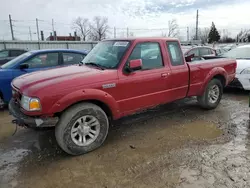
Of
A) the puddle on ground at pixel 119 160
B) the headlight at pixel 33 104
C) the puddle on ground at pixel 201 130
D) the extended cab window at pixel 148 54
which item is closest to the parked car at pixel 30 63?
the puddle on ground at pixel 119 160

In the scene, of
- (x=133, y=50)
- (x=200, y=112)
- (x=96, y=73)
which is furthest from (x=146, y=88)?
(x=200, y=112)

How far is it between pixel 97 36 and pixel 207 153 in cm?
5423

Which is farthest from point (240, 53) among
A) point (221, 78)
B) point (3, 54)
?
point (3, 54)

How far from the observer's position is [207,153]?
3.48 metres

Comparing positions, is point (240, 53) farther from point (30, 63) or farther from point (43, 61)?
point (30, 63)

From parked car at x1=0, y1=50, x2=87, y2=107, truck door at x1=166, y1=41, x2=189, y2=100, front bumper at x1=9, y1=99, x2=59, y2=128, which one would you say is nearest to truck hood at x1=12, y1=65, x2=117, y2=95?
front bumper at x1=9, y1=99, x2=59, y2=128

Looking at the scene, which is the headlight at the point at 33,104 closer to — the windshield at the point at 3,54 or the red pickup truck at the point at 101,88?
the red pickup truck at the point at 101,88

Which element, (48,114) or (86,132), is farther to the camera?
(86,132)

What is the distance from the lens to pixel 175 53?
4.64m

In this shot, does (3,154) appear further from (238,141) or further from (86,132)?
(238,141)

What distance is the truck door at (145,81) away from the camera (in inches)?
151

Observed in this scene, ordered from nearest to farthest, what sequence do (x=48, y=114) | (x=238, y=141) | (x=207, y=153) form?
(x=48, y=114)
(x=207, y=153)
(x=238, y=141)

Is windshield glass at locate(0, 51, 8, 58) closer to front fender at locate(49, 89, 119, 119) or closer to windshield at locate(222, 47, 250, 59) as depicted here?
front fender at locate(49, 89, 119, 119)

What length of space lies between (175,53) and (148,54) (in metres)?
0.77
